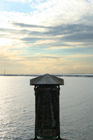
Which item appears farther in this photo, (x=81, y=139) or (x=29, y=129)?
(x=29, y=129)

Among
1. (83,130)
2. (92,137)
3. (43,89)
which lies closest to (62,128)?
(83,130)

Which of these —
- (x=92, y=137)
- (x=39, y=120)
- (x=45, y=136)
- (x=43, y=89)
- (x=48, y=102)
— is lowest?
(x=92, y=137)

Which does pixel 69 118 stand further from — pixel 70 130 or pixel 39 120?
pixel 39 120

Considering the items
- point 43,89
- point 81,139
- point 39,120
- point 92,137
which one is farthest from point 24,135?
point 43,89

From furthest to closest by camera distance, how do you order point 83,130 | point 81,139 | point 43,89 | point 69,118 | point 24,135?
1. point 69,118
2. point 83,130
3. point 24,135
4. point 81,139
5. point 43,89

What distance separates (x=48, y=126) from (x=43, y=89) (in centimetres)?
398

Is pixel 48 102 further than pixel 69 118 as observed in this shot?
No

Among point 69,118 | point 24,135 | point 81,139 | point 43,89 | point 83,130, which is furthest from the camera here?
point 69,118

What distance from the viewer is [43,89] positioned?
1641 cm

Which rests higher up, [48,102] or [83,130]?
[48,102]

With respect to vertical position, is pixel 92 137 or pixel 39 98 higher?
pixel 39 98

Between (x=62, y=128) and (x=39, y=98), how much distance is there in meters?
18.6

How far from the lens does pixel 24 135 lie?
96.9 feet

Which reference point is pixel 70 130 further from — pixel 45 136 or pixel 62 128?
pixel 45 136
